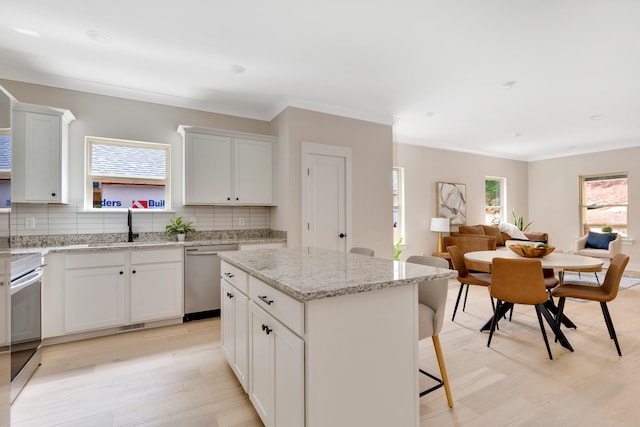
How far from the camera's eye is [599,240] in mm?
6184

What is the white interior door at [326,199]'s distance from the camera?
415 cm

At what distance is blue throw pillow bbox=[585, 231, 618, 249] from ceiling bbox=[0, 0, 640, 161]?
247 centimetres

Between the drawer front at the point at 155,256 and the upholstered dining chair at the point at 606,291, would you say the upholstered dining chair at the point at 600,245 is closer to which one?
the upholstered dining chair at the point at 606,291

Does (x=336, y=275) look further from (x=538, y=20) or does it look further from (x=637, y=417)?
(x=538, y=20)

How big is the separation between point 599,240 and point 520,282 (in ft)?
16.9

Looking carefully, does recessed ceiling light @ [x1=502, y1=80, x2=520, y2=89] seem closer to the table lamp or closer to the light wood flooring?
the light wood flooring

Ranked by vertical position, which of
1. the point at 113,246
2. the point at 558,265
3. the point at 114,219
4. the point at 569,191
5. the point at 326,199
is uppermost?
the point at 569,191

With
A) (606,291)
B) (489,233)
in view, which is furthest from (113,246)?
(489,233)

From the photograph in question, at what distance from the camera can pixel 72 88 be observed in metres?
3.48

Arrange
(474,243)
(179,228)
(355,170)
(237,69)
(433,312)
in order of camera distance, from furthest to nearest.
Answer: (474,243) → (355,170) → (179,228) → (237,69) → (433,312)

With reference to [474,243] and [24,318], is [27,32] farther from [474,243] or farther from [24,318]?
[474,243]

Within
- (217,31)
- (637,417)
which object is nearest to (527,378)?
(637,417)

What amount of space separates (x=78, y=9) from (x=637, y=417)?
4554mm

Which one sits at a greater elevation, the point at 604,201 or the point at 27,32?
the point at 27,32
